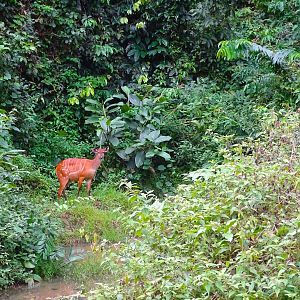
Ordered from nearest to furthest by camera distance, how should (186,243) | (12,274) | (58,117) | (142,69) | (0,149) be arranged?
(186,243), (12,274), (0,149), (58,117), (142,69)

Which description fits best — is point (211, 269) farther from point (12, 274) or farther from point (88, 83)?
point (88, 83)

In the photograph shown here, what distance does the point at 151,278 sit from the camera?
3148 millimetres

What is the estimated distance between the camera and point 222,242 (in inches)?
128

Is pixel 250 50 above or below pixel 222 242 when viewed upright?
above

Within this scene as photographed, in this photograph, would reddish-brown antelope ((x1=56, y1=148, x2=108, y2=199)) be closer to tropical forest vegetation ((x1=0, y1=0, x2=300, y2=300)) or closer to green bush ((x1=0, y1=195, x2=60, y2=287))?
tropical forest vegetation ((x1=0, y1=0, x2=300, y2=300))

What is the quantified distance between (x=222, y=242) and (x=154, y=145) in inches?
172

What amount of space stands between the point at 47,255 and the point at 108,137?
2904 millimetres

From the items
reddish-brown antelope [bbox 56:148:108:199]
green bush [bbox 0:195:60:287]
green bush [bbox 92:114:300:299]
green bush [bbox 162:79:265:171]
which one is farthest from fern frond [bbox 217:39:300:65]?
green bush [bbox 92:114:300:299]

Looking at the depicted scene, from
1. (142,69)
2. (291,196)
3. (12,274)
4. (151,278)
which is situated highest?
(142,69)

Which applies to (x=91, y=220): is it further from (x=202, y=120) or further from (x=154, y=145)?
(x=202, y=120)

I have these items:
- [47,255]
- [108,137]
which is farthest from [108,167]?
[47,255]

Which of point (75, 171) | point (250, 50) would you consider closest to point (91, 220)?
point (75, 171)

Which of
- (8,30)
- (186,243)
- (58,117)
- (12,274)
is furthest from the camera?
(58,117)

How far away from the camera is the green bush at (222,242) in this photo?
2928mm
